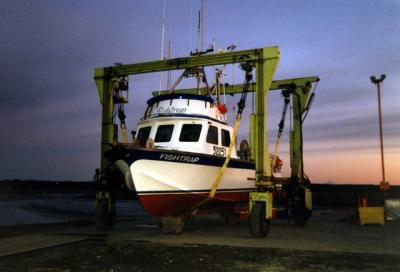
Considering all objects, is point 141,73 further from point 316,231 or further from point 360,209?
point 360,209

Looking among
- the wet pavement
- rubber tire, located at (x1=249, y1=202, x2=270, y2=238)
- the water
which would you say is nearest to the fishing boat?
the wet pavement

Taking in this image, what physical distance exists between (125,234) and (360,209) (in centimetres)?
1033

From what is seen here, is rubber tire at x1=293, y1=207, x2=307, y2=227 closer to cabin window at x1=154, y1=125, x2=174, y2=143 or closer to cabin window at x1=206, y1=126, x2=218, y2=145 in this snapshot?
cabin window at x1=206, y1=126, x2=218, y2=145

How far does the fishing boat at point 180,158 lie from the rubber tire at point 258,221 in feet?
6.17

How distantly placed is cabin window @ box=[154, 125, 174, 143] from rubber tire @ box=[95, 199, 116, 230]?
10.6 feet

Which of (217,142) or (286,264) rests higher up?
(217,142)

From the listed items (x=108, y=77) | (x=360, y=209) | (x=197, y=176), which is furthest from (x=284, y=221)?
(x=108, y=77)

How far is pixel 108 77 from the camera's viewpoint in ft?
55.6

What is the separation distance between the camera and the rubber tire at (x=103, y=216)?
612 inches

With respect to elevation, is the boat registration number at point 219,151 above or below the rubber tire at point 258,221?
above

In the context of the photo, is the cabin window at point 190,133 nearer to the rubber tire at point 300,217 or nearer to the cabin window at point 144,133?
the cabin window at point 144,133

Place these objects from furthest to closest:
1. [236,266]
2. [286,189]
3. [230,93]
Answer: [230,93] → [286,189] → [236,266]

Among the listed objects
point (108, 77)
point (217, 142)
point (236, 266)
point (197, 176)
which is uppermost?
point (108, 77)

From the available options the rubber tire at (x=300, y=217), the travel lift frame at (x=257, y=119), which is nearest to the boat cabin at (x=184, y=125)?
the travel lift frame at (x=257, y=119)
